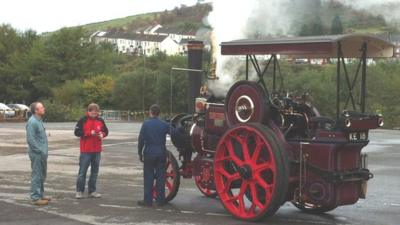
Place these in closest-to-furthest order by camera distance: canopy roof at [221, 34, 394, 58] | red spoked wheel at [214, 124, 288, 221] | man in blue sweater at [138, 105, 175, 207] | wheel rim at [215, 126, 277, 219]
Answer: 1. red spoked wheel at [214, 124, 288, 221]
2. canopy roof at [221, 34, 394, 58]
3. wheel rim at [215, 126, 277, 219]
4. man in blue sweater at [138, 105, 175, 207]

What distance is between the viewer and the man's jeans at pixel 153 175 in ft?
29.2

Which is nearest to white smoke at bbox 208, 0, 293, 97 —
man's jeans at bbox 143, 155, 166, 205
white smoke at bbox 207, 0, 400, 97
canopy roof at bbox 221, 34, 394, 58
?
white smoke at bbox 207, 0, 400, 97

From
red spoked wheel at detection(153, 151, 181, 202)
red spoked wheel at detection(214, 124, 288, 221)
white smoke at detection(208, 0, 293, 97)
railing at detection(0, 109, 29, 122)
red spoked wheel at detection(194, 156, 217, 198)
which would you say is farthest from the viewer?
railing at detection(0, 109, 29, 122)

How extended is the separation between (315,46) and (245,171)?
178 centimetres

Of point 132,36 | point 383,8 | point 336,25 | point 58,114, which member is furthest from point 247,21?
point 132,36

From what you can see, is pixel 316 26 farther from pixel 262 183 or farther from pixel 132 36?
pixel 132 36

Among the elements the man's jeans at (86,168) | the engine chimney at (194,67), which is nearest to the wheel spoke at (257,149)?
the man's jeans at (86,168)

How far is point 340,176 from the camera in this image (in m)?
7.35

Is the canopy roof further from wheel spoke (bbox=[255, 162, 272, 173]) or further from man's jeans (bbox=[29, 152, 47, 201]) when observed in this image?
man's jeans (bbox=[29, 152, 47, 201])

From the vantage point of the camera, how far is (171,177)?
952cm

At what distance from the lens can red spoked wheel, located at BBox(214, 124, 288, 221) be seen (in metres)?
7.32

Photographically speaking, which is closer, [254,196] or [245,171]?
[254,196]

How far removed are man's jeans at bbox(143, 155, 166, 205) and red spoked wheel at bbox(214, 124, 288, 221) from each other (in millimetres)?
1046

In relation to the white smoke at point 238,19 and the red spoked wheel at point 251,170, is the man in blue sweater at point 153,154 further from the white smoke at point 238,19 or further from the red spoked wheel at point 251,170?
the white smoke at point 238,19
